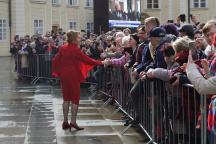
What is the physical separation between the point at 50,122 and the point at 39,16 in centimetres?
3328

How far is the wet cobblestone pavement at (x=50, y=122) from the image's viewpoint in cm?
796

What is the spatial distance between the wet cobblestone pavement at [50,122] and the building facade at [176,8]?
34395mm

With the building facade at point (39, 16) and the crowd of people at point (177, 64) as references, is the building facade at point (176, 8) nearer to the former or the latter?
the building facade at point (39, 16)

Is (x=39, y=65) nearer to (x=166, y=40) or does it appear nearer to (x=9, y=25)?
(x=166, y=40)

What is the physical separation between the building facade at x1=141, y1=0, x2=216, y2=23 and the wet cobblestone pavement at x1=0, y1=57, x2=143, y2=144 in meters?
34.4

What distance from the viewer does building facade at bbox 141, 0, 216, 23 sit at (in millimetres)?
46906

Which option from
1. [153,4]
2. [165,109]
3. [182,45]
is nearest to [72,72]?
[165,109]

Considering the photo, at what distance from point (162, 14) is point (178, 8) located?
74.2 inches

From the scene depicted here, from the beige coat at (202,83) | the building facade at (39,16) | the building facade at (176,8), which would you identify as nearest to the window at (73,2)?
the building facade at (39,16)

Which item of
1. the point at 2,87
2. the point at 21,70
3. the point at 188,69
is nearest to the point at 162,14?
the point at 21,70

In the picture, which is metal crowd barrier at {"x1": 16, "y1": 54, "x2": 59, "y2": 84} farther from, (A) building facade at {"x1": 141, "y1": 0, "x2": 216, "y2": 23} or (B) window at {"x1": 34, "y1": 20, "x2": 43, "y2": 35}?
(A) building facade at {"x1": 141, "y1": 0, "x2": 216, "y2": 23}

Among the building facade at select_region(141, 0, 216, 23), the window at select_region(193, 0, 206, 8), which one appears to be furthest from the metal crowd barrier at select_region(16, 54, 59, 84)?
the window at select_region(193, 0, 206, 8)

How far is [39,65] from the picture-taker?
18750 millimetres

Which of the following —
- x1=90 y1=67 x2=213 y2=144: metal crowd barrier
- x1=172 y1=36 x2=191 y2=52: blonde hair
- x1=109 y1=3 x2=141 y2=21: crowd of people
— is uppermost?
x1=109 y1=3 x2=141 y2=21: crowd of people
